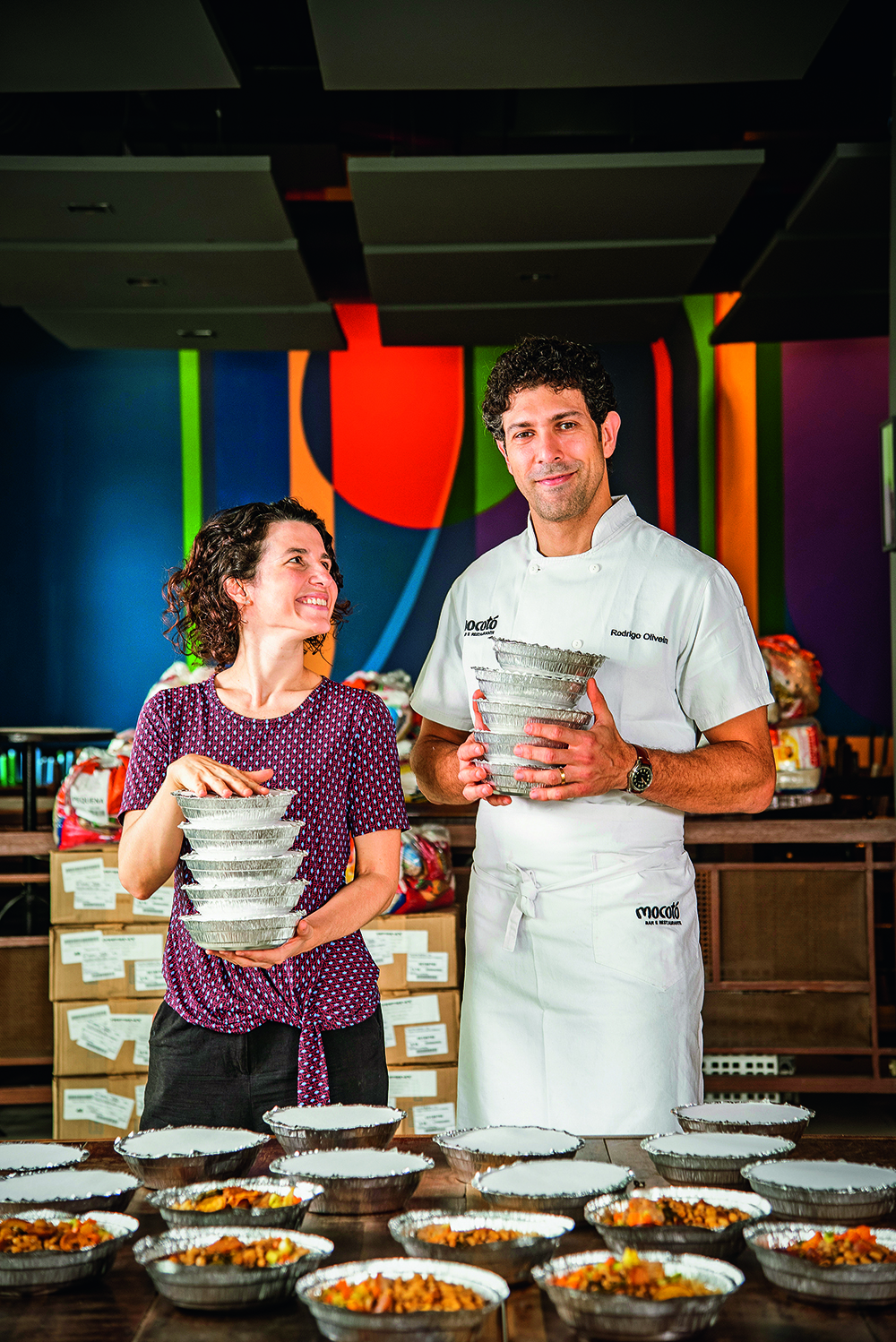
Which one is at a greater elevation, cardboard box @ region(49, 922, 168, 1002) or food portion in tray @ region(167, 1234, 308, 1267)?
food portion in tray @ region(167, 1234, 308, 1267)

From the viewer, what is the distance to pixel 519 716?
1.71 m

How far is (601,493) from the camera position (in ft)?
7.12

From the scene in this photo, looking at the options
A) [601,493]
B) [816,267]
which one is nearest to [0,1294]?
[601,493]

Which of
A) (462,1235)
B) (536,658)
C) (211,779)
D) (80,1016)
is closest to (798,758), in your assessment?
(80,1016)

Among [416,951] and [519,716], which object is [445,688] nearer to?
[519,716]

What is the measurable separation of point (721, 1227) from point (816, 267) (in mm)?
4444

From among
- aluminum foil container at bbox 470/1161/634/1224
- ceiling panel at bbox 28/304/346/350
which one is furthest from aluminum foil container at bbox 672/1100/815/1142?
ceiling panel at bbox 28/304/346/350

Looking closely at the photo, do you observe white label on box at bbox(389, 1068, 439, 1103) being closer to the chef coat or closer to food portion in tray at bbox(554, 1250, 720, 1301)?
the chef coat

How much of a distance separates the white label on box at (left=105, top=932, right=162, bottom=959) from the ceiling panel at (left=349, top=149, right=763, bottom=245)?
2472mm

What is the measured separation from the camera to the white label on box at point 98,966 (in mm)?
3514

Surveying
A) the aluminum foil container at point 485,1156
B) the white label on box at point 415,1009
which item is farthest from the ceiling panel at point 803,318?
the aluminum foil container at point 485,1156

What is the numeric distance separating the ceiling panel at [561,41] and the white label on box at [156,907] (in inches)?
92.7

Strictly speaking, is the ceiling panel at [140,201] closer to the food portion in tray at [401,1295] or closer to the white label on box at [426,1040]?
the white label on box at [426,1040]

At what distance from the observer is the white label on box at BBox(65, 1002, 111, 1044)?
A: 3.50m
